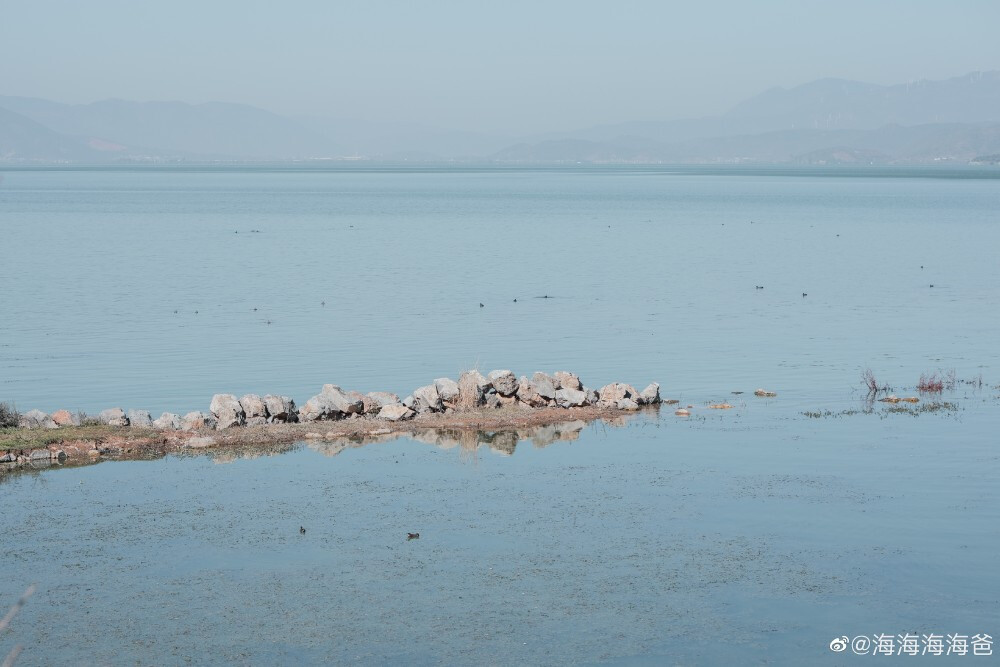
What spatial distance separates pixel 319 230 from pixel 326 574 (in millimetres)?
89568

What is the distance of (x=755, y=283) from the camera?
210 feet

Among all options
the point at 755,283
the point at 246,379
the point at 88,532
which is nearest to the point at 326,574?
the point at 88,532

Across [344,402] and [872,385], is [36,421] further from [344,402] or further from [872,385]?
[872,385]

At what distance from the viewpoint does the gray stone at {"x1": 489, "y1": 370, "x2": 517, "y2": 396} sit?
31.4 metres

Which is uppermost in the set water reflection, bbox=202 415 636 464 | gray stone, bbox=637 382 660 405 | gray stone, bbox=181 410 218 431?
A: gray stone, bbox=181 410 218 431

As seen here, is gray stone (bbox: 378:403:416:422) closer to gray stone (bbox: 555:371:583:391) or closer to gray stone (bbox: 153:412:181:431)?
gray stone (bbox: 555:371:583:391)

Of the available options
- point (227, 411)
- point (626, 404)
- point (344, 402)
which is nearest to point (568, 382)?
point (626, 404)

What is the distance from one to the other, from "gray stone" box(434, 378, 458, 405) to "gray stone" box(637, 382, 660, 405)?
4871 mm

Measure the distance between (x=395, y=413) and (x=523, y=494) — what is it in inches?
271

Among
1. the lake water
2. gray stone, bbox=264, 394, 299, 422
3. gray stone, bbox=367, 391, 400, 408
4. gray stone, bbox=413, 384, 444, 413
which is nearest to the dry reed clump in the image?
the lake water

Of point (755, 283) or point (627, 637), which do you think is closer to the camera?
point (627, 637)

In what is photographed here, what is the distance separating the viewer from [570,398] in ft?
103

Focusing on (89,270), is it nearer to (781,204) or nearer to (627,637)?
(627,637)

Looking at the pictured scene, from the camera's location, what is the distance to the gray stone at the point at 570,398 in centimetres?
3142
